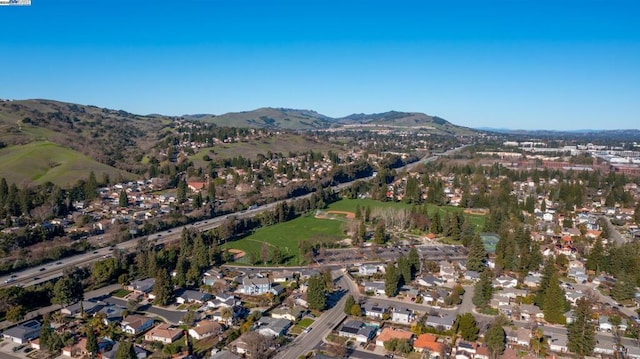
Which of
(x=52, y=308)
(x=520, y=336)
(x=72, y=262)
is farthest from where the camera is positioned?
(x=72, y=262)

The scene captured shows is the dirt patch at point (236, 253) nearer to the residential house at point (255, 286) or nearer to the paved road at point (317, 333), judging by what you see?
the residential house at point (255, 286)

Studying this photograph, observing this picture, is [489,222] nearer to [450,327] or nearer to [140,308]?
[450,327]

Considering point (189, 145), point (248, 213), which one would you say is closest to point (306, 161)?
point (189, 145)

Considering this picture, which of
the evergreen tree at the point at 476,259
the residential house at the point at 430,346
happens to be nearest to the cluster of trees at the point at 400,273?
the evergreen tree at the point at 476,259

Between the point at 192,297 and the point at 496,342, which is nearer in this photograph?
the point at 496,342

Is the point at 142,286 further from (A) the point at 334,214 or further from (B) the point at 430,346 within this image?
(A) the point at 334,214

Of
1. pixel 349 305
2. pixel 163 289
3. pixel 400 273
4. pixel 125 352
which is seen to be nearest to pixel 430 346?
pixel 349 305
